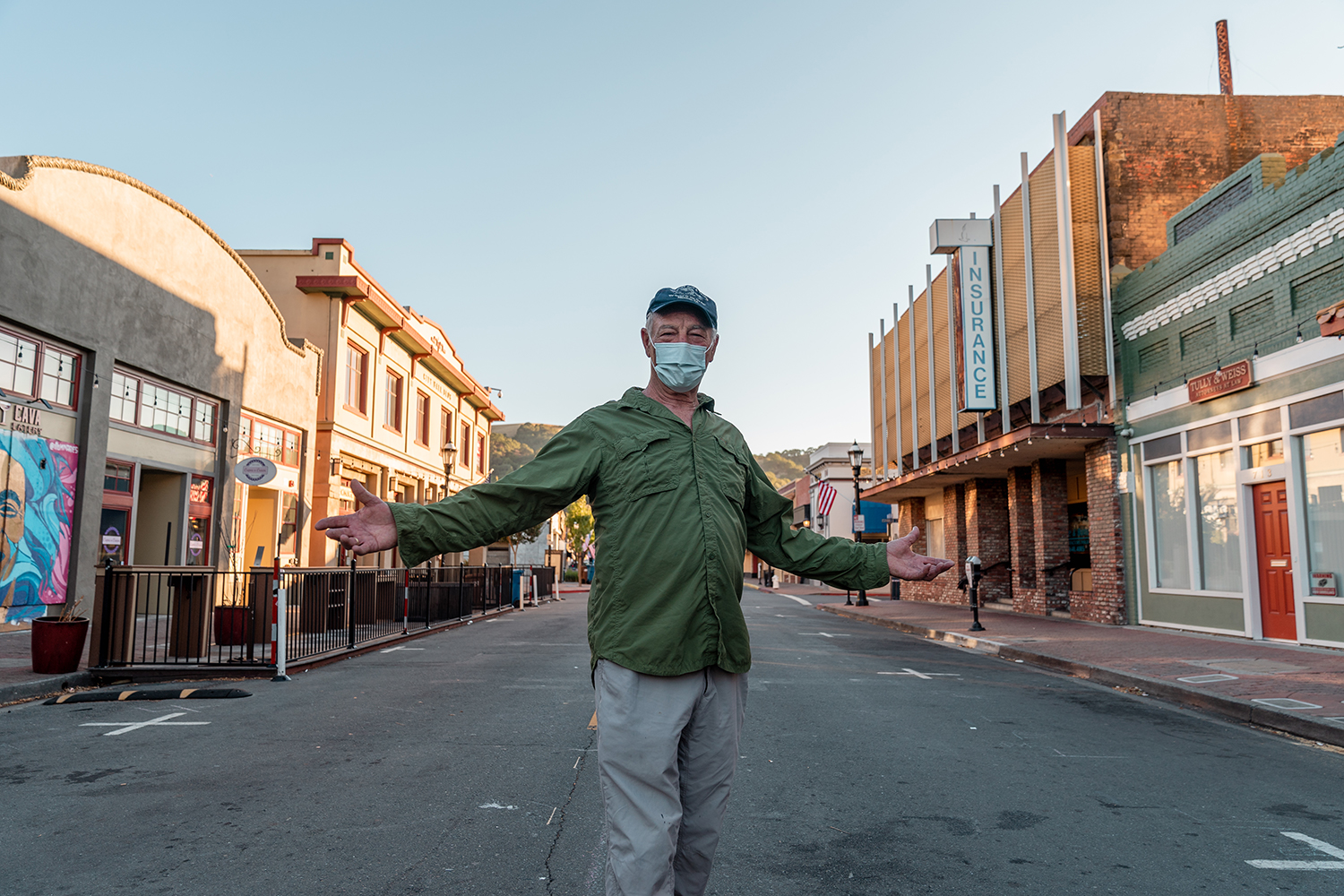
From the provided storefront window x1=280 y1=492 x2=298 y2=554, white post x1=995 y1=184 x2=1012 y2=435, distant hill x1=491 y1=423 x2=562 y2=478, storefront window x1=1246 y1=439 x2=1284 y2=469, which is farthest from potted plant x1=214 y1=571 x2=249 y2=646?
distant hill x1=491 y1=423 x2=562 y2=478

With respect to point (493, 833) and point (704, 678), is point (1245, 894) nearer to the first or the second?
point (704, 678)

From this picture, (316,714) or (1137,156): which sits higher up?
(1137,156)

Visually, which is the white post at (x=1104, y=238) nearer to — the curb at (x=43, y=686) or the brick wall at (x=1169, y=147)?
the brick wall at (x=1169, y=147)

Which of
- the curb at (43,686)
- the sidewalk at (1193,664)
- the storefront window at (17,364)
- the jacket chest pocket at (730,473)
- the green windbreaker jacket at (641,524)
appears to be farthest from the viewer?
the storefront window at (17,364)

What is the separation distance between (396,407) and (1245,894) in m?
32.6

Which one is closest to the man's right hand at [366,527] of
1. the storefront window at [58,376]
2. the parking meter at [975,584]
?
the storefront window at [58,376]

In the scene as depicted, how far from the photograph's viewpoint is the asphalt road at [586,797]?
3.88 meters

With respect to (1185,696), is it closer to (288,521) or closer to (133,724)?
(133,724)

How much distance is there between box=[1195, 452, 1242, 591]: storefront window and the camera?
14734 millimetres

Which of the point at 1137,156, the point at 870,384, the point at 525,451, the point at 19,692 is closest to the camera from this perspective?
the point at 19,692

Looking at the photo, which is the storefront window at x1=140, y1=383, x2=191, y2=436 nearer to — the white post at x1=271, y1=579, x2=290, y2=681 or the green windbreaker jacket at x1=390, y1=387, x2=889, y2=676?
the white post at x1=271, y1=579, x2=290, y2=681

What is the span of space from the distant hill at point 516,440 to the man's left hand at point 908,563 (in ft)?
426

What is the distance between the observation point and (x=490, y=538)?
2.61 meters

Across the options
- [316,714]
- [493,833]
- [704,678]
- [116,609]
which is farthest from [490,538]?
[116,609]
